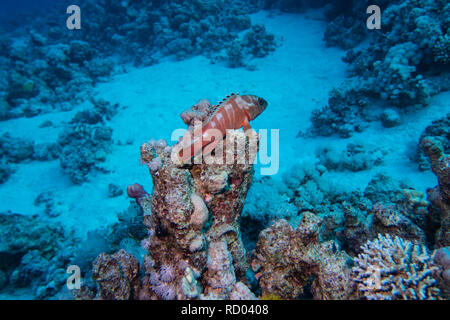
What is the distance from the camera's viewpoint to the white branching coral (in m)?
2.21

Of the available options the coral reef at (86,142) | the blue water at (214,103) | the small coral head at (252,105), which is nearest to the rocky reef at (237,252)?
the blue water at (214,103)

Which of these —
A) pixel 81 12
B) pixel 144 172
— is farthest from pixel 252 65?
pixel 81 12

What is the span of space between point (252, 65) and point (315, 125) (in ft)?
22.2

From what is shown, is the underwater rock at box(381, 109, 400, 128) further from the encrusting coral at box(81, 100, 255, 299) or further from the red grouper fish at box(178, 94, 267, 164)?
the encrusting coral at box(81, 100, 255, 299)

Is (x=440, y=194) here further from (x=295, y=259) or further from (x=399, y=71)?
(x=399, y=71)

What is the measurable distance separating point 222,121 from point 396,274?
2444 mm

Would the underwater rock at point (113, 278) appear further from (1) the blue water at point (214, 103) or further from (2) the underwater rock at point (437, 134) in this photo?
(2) the underwater rock at point (437, 134)

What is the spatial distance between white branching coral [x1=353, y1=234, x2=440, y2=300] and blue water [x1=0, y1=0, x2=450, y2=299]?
807mm

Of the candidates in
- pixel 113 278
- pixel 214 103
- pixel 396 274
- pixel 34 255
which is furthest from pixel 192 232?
pixel 214 103

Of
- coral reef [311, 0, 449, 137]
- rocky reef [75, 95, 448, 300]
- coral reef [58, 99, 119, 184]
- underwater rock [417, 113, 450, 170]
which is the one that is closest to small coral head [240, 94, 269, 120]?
rocky reef [75, 95, 448, 300]

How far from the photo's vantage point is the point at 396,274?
2400 millimetres

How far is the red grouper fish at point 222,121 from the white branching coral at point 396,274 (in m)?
2.03

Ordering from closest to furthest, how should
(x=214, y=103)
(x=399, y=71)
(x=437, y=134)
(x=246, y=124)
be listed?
(x=246, y=124) < (x=437, y=134) < (x=399, y=71) < (x=214, y=103)
